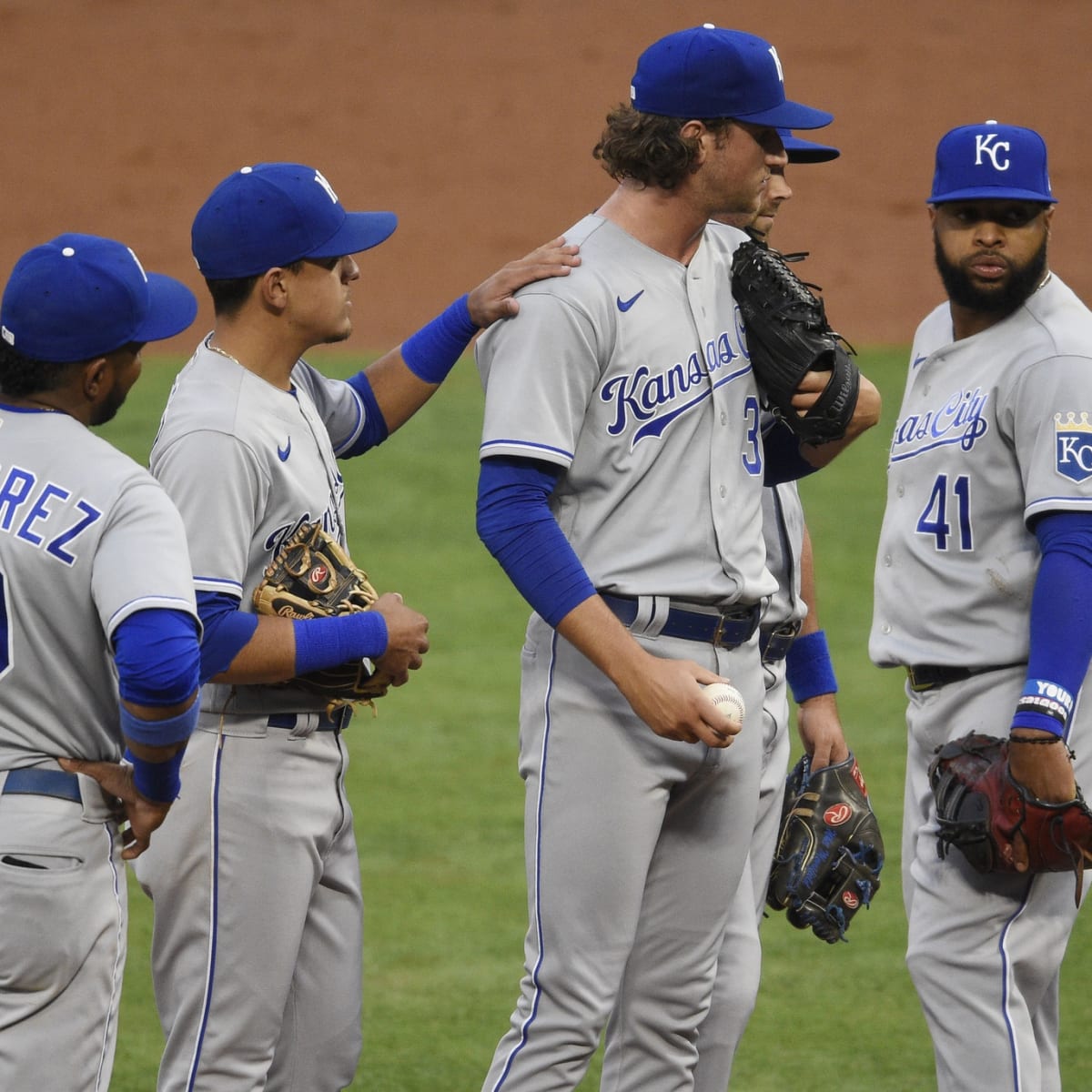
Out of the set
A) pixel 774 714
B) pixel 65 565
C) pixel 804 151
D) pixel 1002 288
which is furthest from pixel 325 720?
pixel 804 151

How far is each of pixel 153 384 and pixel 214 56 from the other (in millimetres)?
4585

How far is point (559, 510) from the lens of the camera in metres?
2.93

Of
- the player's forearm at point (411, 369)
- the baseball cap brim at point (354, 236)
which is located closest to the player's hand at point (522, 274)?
the baseball cap brim at point (354, 236)

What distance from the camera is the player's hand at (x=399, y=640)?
3031 millimetres

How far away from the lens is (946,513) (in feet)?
10.7

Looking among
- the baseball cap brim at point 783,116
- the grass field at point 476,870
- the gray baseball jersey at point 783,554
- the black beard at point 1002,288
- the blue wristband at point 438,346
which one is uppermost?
the baseball cap brim at point 783,116

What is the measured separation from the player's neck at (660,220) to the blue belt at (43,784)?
1312mm

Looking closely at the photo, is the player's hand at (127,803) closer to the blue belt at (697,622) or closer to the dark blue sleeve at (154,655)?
the dark blue sleeve at (154,655)

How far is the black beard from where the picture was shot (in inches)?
131

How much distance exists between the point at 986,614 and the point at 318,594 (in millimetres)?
1240

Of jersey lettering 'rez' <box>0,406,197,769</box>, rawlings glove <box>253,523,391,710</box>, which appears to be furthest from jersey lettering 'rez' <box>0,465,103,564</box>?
rawlings glove <box>253,523,391,710</box>

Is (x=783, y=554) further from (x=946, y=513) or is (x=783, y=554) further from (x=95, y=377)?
(x=95, y=377)

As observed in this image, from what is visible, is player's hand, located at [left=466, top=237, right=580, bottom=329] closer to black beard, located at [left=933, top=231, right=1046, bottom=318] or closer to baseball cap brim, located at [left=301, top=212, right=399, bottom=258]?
baseball cap brim, located at [left=301, top=212, right=399, bottom=258]

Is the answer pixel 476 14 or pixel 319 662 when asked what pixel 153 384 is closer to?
pixel 476 14
